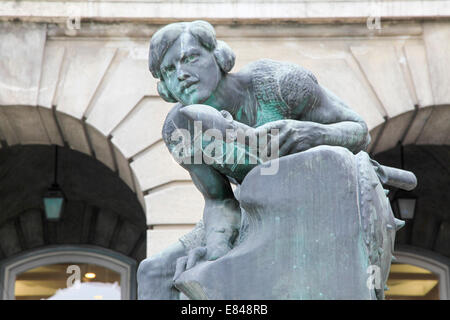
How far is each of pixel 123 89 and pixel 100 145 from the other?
0.70m

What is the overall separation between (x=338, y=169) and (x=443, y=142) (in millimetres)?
8698

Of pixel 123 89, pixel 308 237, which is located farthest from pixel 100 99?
pixel 308 237

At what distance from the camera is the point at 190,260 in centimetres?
450

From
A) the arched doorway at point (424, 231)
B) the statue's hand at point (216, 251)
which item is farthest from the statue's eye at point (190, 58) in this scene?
the arched doorway at point (424, 231)

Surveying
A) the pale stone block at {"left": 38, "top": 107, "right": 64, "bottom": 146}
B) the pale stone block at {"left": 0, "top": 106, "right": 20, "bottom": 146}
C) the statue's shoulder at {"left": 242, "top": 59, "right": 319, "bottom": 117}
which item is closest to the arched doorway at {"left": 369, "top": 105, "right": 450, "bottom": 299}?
the pale stone block at {"left": 38, "top": 107, "right": 64, "bottom": 146}

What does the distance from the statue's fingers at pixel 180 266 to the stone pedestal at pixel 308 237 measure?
23cm

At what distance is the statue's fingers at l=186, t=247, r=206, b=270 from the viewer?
14.7 ft

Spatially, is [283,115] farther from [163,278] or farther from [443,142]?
[443,142]

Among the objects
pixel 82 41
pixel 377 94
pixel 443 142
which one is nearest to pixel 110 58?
pixel 82 41

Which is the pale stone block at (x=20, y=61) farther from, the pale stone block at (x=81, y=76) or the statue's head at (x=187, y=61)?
the statue's head at (x=187, y=61)

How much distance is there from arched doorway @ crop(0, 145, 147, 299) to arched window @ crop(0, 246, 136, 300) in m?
0.01

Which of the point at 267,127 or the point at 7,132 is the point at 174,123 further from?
the point at 7,132

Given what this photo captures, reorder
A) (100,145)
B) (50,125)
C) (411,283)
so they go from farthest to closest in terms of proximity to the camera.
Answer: (411,283), (100,145), (50,125)

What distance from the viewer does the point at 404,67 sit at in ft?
39.4
